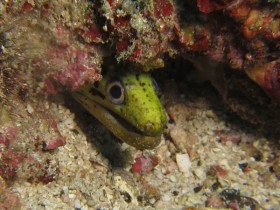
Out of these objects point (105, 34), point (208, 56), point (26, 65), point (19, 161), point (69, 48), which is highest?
point (208, 56)

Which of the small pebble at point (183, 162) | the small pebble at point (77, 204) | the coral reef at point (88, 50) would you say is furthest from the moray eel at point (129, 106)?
the small pebble at point (77, 204)

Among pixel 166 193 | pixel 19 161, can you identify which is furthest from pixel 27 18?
pixel 166 193

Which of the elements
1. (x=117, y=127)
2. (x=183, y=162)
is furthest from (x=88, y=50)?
(x=183, y=162)

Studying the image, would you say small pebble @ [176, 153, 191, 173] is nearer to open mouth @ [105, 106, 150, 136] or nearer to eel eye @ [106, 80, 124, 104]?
open mouth @ [105, 106, 150, 136]

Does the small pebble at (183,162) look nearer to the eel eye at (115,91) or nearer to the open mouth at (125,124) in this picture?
the open mouth at (125,124)

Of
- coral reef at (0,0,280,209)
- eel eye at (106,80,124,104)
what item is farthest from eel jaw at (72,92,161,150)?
coral reef at (0,0,280,209)

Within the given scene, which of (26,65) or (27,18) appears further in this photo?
(26,65)

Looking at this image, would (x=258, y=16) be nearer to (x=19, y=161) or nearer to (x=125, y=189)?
(x=125, y=189)

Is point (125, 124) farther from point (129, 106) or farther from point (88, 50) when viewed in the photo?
point (88, 50)
